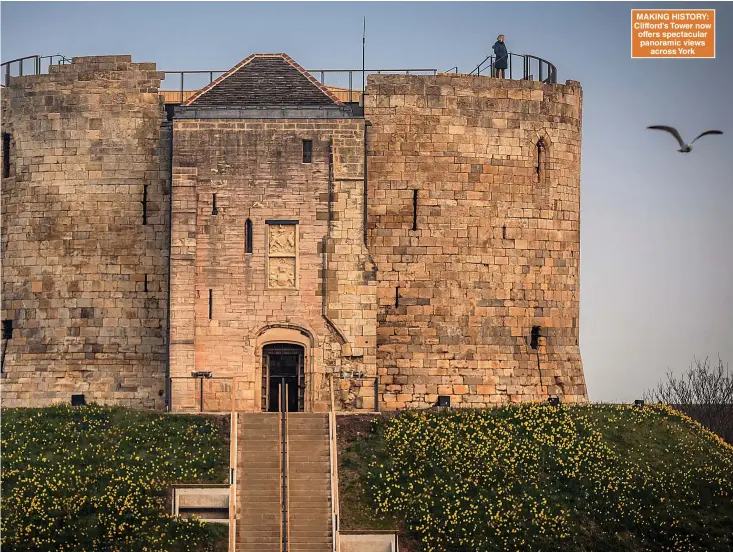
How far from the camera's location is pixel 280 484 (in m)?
47.4

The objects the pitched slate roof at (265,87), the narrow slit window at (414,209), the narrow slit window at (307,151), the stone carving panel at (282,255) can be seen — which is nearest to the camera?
the stone carving panel at (282,255)

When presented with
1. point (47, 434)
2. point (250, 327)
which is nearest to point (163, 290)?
point (250, 327)

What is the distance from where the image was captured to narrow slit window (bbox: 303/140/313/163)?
53.8m

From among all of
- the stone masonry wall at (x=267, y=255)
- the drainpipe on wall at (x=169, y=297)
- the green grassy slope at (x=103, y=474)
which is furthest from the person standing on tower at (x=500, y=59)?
the green grassy slope at (x=103, y=474)

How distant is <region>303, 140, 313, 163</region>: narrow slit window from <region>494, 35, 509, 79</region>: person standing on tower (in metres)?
7.57

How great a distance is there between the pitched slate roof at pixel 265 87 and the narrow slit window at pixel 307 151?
1.45 meters

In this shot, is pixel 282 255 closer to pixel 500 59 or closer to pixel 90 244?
pixel 90 244

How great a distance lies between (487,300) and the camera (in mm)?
55906

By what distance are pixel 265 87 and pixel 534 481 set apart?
1500 cm

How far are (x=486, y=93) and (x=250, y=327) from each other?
34.2ft

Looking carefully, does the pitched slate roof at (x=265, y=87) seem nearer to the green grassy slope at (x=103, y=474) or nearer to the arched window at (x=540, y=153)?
the arched window at (x=540, y=153)

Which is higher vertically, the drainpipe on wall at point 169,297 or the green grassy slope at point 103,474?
the drainpipe on wall at point 169,297

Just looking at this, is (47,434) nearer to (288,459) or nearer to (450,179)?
(288,459)

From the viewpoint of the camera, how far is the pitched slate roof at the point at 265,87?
5478 centimetres
